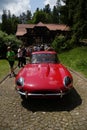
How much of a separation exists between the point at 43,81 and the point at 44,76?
1.69 feet

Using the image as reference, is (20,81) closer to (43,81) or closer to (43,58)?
(43,81)

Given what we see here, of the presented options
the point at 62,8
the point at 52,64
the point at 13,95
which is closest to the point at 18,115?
the point at 13,95

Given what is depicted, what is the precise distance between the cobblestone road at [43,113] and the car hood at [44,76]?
720 mm

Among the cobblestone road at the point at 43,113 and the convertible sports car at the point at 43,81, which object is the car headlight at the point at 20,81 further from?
the cobblestone road at the point at 43,113

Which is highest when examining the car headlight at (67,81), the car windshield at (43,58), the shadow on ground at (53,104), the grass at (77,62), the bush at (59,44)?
the car headlight at (67,81)

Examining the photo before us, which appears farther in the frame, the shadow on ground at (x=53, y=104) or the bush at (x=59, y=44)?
the bush at (x=59, y=44)

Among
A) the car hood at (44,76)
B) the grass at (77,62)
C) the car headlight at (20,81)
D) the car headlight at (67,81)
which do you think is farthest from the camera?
the grass at (77,62)

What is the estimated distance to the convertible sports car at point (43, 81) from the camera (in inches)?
344

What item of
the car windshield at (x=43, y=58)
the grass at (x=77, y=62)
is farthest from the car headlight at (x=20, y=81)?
the grass at (x=77, y=62)

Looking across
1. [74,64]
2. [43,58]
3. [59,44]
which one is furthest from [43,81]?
[59,44]

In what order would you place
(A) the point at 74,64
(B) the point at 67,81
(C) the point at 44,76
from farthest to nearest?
(A) the point at 74,64, (C) the point at 44,76, (B) the point at 67,81

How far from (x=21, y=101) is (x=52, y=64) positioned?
2731 mm

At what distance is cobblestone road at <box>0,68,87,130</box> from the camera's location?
7137 millimetres

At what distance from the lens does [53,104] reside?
9.20m
